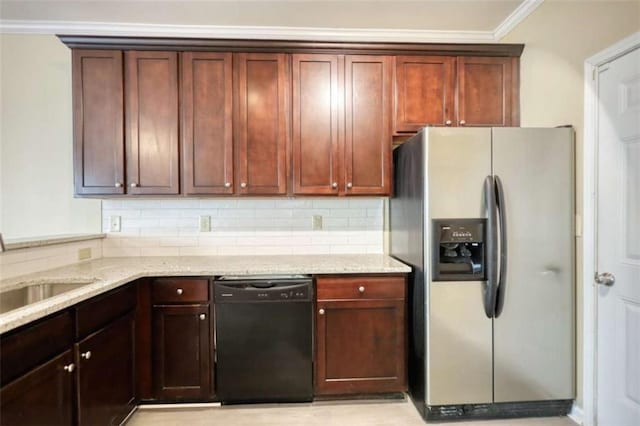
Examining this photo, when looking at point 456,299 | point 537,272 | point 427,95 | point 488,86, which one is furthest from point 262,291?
point 488,86

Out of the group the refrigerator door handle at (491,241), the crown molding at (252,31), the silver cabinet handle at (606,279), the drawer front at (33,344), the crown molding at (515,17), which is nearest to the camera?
the drawer front at (33,344)

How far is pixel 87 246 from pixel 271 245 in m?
1.40

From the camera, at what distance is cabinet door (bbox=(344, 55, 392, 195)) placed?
7.86 ft

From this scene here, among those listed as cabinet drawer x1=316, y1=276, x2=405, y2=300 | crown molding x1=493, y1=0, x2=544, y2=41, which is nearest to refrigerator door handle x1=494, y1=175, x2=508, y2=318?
cabinet drawer x1=316, y1=276, x2=405, y2=300

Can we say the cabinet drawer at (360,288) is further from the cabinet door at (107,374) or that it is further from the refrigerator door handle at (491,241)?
the cabinet door at (107,374)

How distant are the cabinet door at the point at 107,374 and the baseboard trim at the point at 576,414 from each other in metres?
2.72

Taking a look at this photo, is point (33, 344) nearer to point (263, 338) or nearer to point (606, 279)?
point (263, 338)

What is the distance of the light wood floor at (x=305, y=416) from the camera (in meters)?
1.97

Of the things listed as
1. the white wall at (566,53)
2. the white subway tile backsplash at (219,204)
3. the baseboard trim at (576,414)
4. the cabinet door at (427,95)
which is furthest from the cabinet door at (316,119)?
the baseboard trim at (576,414)

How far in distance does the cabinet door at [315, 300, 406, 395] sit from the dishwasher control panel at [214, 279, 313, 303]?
16cm

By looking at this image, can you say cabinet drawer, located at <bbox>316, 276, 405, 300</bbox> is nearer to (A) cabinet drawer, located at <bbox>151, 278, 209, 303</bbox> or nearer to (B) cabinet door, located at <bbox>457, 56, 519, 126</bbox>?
(A) cabinet drawer, located at <bbox>151, 278, 209, 303</bbox>

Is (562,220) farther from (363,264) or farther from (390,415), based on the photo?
(390,415)

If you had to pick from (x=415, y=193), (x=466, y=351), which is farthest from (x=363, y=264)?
(x=466, y=351)

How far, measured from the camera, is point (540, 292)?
1945mm
